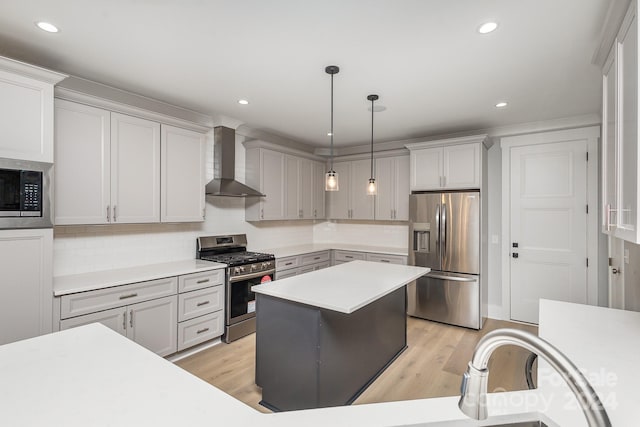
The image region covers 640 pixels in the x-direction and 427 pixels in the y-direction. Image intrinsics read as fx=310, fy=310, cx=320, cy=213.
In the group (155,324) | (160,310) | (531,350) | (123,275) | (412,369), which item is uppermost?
(531,350)

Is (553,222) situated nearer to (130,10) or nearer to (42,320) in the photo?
(130,10)

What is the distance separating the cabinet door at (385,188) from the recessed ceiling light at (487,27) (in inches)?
114

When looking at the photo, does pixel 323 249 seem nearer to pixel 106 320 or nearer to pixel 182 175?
pixel 182 175

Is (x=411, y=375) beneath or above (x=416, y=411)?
beneath

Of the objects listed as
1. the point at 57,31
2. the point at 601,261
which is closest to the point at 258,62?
the point at 57,31

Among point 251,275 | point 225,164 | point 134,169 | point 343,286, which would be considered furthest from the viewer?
point 225,164

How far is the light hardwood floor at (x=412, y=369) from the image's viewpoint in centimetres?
251

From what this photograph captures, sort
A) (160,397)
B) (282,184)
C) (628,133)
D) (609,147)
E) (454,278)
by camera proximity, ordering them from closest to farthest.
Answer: (160,397) → (628,133) → (609,147) → (454,278) → (282,184)

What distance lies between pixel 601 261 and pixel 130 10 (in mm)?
5038

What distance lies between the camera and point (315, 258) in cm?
471

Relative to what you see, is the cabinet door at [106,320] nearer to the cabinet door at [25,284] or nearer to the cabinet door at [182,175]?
the cabinet door at [25,284]

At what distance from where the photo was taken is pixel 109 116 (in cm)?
274

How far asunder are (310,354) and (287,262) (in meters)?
2.15

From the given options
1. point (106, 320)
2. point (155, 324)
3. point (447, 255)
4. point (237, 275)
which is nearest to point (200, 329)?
point (155, 324)
